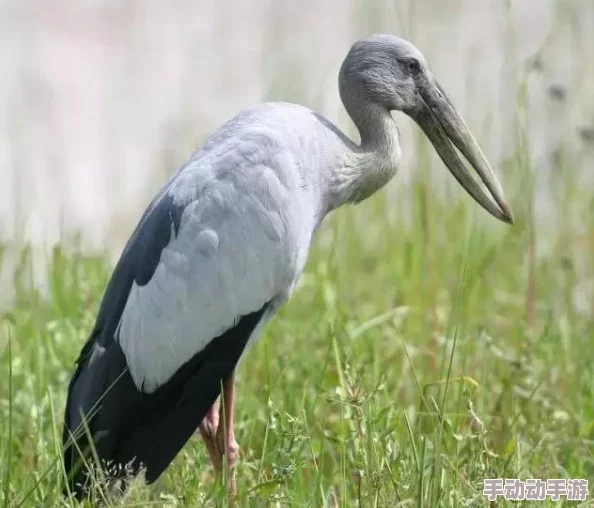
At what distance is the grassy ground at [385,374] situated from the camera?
139 inches

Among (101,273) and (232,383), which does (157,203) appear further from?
(101,273)

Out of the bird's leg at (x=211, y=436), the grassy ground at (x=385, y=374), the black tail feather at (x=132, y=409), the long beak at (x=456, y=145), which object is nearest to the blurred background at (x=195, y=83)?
the grassy ground at (x=385, y=374)

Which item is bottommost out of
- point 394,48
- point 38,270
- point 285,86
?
point 38,270

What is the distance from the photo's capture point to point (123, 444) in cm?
389

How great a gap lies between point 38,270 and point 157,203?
2726mm

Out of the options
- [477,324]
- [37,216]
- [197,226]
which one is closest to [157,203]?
[197,226]

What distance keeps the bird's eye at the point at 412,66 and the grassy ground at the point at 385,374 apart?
0.61 metres

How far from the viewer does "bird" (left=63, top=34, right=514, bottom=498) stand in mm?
3873

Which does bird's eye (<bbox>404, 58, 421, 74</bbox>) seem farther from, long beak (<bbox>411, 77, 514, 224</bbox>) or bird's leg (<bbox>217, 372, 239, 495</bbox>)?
bird's leg (<bbox>217, 372, 239, 495</bbox>)

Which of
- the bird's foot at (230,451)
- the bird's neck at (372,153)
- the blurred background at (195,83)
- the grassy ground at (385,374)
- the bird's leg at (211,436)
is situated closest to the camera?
the grassy ground at (385,374)

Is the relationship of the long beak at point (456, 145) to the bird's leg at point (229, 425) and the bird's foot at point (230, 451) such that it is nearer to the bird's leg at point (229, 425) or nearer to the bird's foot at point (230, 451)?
the bird's leg at point (229, 425)

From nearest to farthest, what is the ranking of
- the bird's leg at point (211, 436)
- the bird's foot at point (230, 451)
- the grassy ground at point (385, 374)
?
the grassy ground at point (385, 374)
the bird's foot at point (230, 451)
the bird's leg at point (211, 436)

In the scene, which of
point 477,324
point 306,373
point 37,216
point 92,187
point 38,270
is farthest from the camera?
point 92,187

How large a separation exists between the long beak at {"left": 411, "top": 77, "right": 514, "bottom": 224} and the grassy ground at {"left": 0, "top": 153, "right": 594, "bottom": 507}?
7.5 inches
